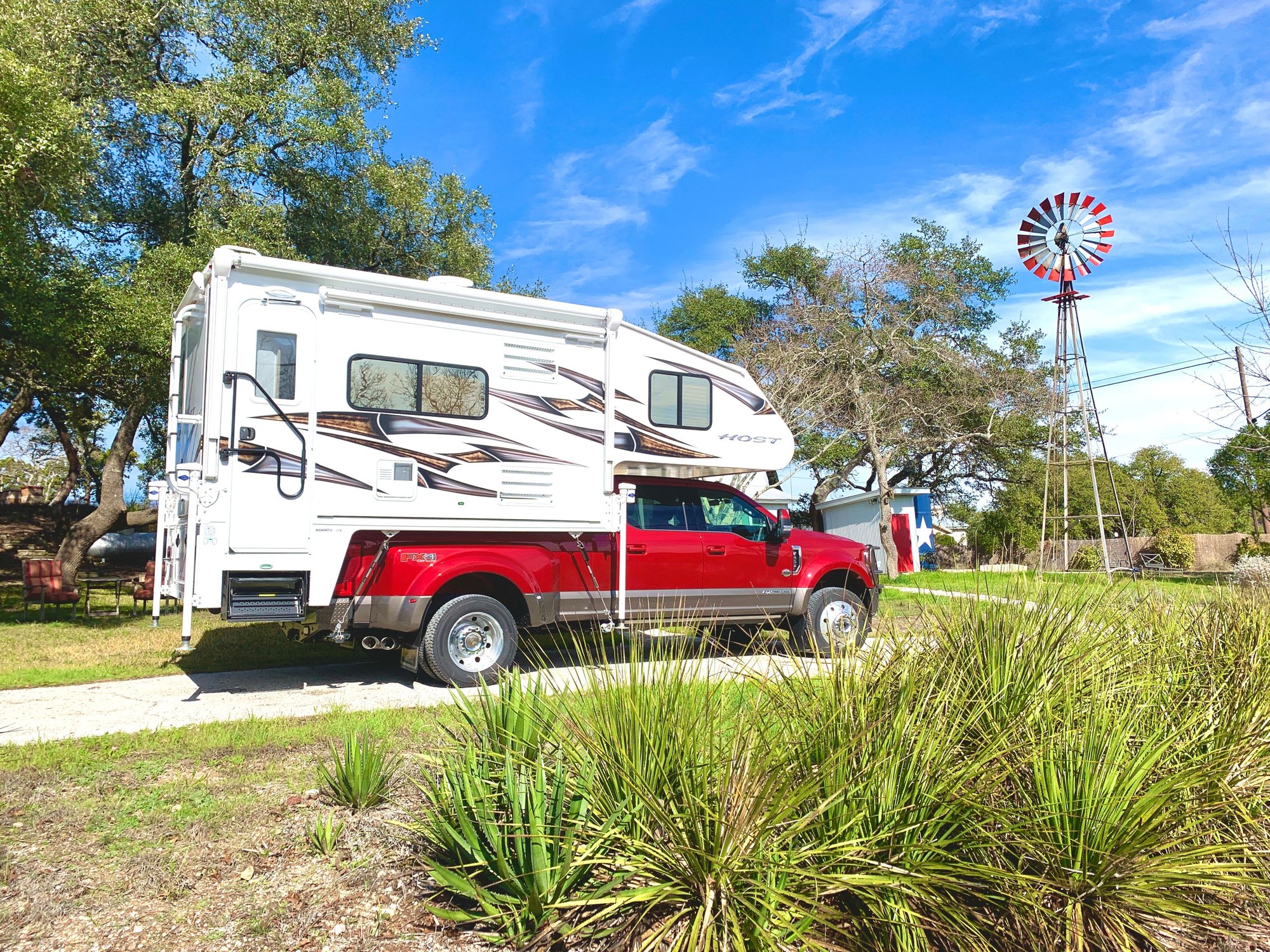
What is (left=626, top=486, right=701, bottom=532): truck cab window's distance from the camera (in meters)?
9.20

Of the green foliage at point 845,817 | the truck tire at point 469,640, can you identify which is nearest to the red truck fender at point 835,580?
the truck tire at point 469,640

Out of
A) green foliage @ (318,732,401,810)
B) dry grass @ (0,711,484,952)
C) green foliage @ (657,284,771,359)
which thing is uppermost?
green foliage @ (657,284,771,359)

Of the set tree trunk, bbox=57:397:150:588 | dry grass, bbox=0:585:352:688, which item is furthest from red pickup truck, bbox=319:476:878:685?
tree trunk, bbox=57:397:150:588

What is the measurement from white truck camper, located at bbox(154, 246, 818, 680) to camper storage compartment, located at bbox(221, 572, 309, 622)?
0.05 ft

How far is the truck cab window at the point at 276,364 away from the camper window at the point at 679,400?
343 cm

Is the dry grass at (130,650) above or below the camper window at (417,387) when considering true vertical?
below

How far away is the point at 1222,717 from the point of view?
3.90 m

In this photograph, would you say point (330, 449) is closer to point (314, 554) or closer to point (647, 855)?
point (314, 554)

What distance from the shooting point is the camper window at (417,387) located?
25.2ft

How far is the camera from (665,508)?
30.6 feet

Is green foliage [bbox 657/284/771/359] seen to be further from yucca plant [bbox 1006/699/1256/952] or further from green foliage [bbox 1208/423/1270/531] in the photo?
yucca plant [bbox 1006/699/1256/952]

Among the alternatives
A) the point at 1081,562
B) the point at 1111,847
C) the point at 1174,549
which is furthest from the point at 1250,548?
the point at 1111,847

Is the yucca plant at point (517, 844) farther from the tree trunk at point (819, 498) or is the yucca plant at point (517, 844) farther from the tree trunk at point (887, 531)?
the tree trunk at point (819, 498)

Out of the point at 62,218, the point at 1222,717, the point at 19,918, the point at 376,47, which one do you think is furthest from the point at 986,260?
the point at 19,918
